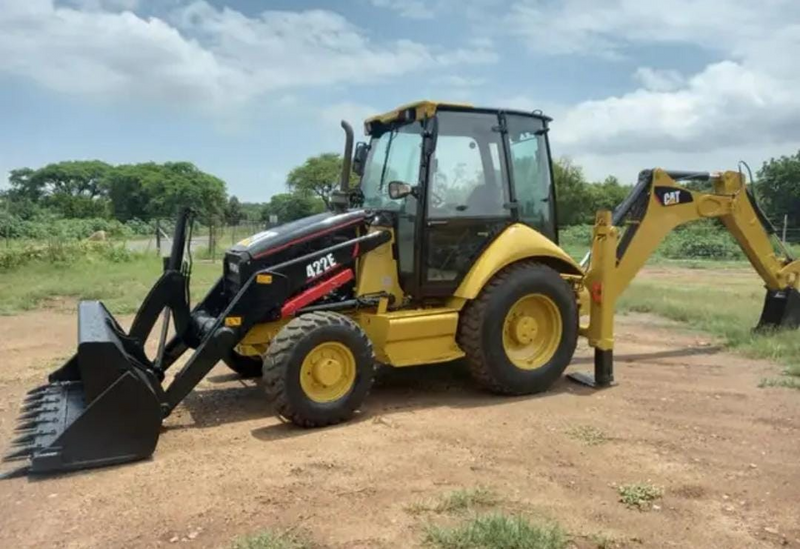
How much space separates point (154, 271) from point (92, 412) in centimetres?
1420

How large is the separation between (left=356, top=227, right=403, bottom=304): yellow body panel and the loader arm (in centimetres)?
206

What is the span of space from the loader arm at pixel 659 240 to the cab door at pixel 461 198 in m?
1.24

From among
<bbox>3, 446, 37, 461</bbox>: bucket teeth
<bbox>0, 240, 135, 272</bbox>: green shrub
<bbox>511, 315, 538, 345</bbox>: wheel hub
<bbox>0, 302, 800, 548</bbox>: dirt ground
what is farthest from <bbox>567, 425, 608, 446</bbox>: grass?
<bbox>0, 240, 135, 272</bbox>: green shrub

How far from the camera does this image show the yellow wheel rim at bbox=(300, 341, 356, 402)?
5422mm

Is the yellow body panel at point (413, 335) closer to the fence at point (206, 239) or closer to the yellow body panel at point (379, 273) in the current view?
the yellow body panel at point (379, 273)

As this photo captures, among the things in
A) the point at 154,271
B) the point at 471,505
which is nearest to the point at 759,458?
the point at 471,505

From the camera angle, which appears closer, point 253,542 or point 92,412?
point 253,542

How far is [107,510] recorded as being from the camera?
399 centimetres

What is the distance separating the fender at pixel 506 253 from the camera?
6293mm

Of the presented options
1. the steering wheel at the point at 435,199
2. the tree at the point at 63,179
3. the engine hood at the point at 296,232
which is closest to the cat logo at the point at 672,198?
the steering wheel at the point at 435,199

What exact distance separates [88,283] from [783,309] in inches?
506

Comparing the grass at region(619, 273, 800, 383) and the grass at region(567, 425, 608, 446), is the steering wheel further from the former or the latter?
the grass at region(619, 273, 800, 383)

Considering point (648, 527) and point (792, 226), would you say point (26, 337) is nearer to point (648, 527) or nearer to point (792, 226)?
point (648, 527)

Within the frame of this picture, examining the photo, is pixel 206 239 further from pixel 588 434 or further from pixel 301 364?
pixel 588 434
